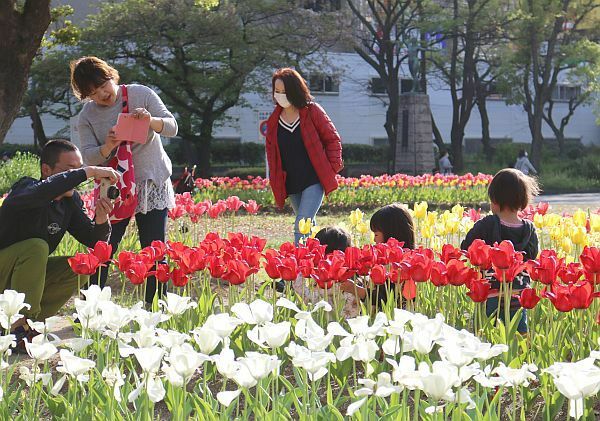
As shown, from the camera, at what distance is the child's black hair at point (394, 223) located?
16.5ft

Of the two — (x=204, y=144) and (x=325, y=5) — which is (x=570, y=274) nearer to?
(x=204, y=144)

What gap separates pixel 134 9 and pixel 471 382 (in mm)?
25206

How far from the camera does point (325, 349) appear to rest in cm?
362

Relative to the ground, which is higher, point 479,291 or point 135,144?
point 135,144

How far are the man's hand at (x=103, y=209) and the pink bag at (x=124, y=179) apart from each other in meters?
0.30

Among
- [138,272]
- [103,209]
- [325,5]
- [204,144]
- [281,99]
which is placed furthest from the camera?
[325,5]

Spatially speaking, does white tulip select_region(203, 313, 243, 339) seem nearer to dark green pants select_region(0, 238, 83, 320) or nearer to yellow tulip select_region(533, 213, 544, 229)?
dark green pants select_region(0, 238, 83, 320)

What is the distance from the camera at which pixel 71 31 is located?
61.7ft

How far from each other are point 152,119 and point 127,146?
29 centimetres

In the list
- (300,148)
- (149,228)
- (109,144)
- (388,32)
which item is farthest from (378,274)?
(388,32)

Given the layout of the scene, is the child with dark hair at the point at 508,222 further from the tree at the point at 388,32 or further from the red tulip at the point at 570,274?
the tree at the point at 388,32

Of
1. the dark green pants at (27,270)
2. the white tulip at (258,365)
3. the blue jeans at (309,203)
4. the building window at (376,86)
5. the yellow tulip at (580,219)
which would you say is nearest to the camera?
the white tulip at (258,365)

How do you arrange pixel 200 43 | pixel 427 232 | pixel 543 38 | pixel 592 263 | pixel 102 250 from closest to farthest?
1. pixel 592 263
2. pixel 102 250
3. pixel 427 232
4. pixel 200 43
5. pixel 543 38

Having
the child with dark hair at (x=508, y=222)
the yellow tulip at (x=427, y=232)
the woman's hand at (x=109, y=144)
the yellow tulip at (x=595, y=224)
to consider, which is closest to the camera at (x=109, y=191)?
the woman's hand at (x=109, y=144)
